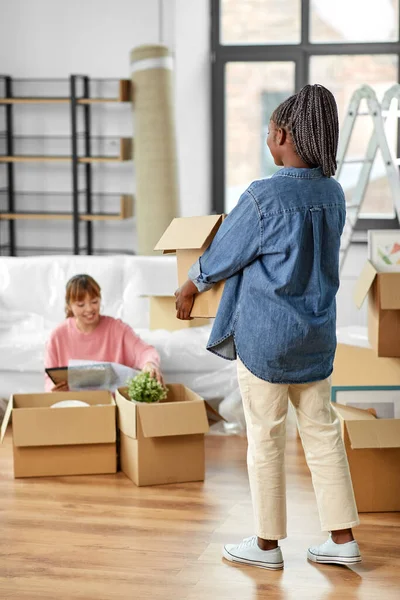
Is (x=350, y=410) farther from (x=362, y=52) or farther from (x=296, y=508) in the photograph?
(x=362, y=52)

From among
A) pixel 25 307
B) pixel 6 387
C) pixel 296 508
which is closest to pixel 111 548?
pixel 296 508

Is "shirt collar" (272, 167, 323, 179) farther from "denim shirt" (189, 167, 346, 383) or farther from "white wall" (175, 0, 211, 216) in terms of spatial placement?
"white wall" (175, 0, 211, 216)

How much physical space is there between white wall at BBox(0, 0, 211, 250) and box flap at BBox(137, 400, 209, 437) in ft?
9.65

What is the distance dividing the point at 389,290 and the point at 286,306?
2.30ft

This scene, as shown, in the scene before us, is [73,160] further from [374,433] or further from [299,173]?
[299,173]

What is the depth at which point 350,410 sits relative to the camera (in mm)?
3037

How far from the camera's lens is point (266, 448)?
7.76 ft

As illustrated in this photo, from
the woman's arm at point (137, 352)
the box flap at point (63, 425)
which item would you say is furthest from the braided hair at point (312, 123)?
the woman's arm at point (137, 352)

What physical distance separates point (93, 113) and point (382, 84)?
1.90m

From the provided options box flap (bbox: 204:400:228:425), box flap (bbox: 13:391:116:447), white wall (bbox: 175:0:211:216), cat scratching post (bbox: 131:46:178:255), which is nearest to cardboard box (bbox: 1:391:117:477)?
box flap (bbox: 13:391:116:447)

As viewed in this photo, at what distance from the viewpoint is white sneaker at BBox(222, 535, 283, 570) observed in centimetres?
244

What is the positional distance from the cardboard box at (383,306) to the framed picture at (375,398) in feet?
0.48

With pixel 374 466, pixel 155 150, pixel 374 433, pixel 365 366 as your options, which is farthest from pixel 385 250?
pixel 155 150

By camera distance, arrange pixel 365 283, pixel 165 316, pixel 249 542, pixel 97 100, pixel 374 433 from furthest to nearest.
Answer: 1. pixel 97 100
2. pixel 165 316
3. pixel 365 283
4. pixel 374 433
5. pixel 249 542
